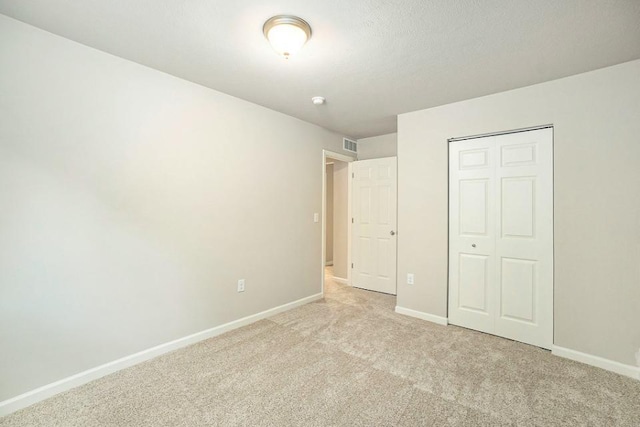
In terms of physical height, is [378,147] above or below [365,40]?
below

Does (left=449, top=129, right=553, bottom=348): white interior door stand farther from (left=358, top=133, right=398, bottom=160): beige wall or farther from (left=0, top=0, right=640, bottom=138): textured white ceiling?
(left=358, top=133, right=398, bottom=160): beige wall

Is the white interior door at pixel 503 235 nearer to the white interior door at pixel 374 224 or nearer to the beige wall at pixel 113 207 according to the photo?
the white interior door at pixel 374 224

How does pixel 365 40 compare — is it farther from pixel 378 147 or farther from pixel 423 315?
pixel 423 315

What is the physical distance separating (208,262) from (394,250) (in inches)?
104

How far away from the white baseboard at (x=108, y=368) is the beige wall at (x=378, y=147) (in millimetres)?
2938

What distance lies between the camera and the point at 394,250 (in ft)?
13.9

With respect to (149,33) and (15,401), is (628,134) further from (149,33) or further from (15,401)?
(15,401)

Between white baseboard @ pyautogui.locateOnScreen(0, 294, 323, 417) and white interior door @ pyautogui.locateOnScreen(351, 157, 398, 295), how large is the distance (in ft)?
6.29

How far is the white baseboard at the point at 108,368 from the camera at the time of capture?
180cm

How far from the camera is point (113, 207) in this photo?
7.22 ft

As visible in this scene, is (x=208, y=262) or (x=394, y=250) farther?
(x=394, y=250)

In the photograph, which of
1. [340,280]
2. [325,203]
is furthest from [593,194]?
[340,280]

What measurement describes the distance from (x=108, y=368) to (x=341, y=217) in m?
3.58

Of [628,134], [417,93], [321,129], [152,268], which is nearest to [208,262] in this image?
[152,268]
